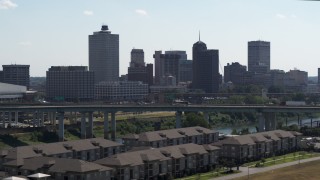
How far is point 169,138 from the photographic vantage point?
40.6m

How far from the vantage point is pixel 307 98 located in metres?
108

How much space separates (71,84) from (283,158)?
76.6 meters

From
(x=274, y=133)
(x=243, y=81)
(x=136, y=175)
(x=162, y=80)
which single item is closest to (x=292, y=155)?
(x=274, y=133)

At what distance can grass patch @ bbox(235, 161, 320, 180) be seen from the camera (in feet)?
103

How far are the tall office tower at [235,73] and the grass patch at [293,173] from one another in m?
121

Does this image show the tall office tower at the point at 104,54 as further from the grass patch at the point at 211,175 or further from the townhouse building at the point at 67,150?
the grass patch at the point at 211,175

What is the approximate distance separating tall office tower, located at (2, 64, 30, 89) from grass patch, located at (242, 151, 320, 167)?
89.2 m

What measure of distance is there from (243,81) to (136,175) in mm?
127174

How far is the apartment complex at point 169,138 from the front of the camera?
39.0 metres

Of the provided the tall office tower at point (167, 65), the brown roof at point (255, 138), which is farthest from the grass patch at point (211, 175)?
the tall office tower at point (167, 65)

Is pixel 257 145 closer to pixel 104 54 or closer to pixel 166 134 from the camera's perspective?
pixel 166 134

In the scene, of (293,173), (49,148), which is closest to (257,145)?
(293,173)

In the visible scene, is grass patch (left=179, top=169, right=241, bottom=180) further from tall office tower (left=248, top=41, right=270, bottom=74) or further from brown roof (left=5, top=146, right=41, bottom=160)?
tall office tower (left=248, top=41, right=270, bottom=74)

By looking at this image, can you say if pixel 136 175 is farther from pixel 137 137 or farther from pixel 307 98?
pixel 307 98
